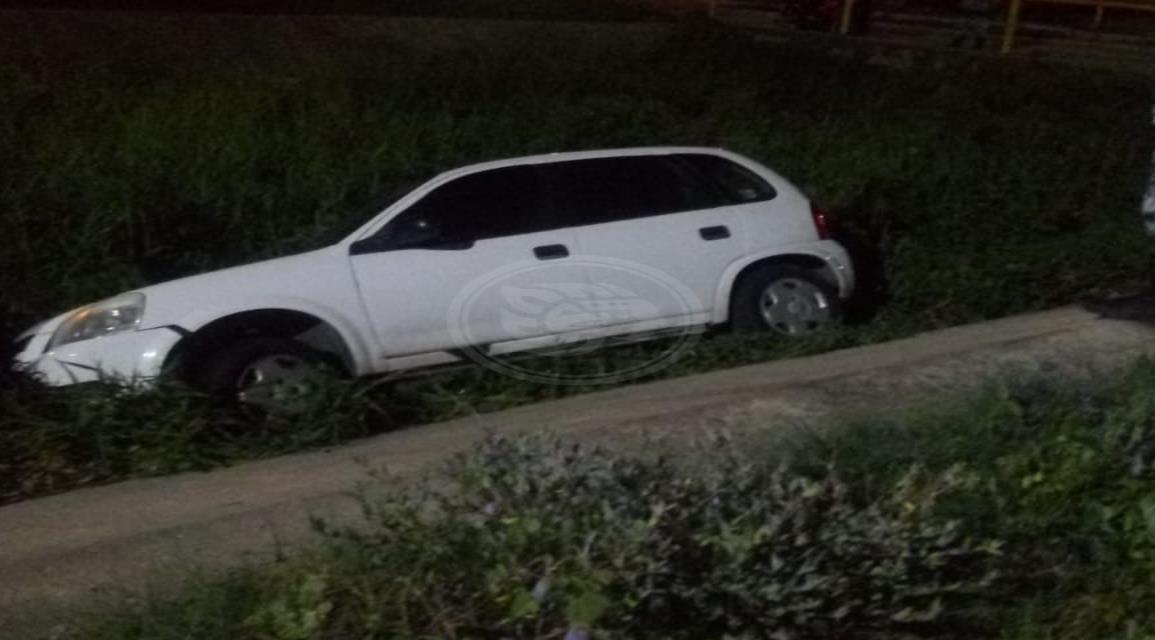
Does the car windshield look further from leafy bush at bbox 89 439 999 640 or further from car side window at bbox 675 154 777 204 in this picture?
leafy bush at bbox 89 439 999 640

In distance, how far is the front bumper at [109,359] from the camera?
24.9 feet

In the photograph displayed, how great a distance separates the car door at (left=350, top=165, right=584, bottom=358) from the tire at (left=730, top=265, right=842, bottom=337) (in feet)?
3.47

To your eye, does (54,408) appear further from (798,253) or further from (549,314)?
(798,253)

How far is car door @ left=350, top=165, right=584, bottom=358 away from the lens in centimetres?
816

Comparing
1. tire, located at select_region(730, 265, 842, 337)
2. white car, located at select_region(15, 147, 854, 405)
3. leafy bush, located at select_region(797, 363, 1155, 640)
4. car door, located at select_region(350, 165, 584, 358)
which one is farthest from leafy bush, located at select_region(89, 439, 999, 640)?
tire, located at select_region(730, 265, 842, 337)

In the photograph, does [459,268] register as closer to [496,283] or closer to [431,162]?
[496,283]

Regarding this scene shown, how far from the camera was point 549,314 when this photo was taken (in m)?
8.42

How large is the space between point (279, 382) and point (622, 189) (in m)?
2.40

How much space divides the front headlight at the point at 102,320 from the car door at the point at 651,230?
229 cm

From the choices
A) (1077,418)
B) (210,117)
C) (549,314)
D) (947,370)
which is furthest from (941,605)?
(210,117)

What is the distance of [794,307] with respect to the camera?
918 centimetres

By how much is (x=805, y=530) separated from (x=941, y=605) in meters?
0.51

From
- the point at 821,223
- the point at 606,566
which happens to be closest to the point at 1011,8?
the point at 821,223

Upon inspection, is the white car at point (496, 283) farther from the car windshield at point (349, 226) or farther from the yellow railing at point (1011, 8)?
the yellow railing at point (1011, 8)
